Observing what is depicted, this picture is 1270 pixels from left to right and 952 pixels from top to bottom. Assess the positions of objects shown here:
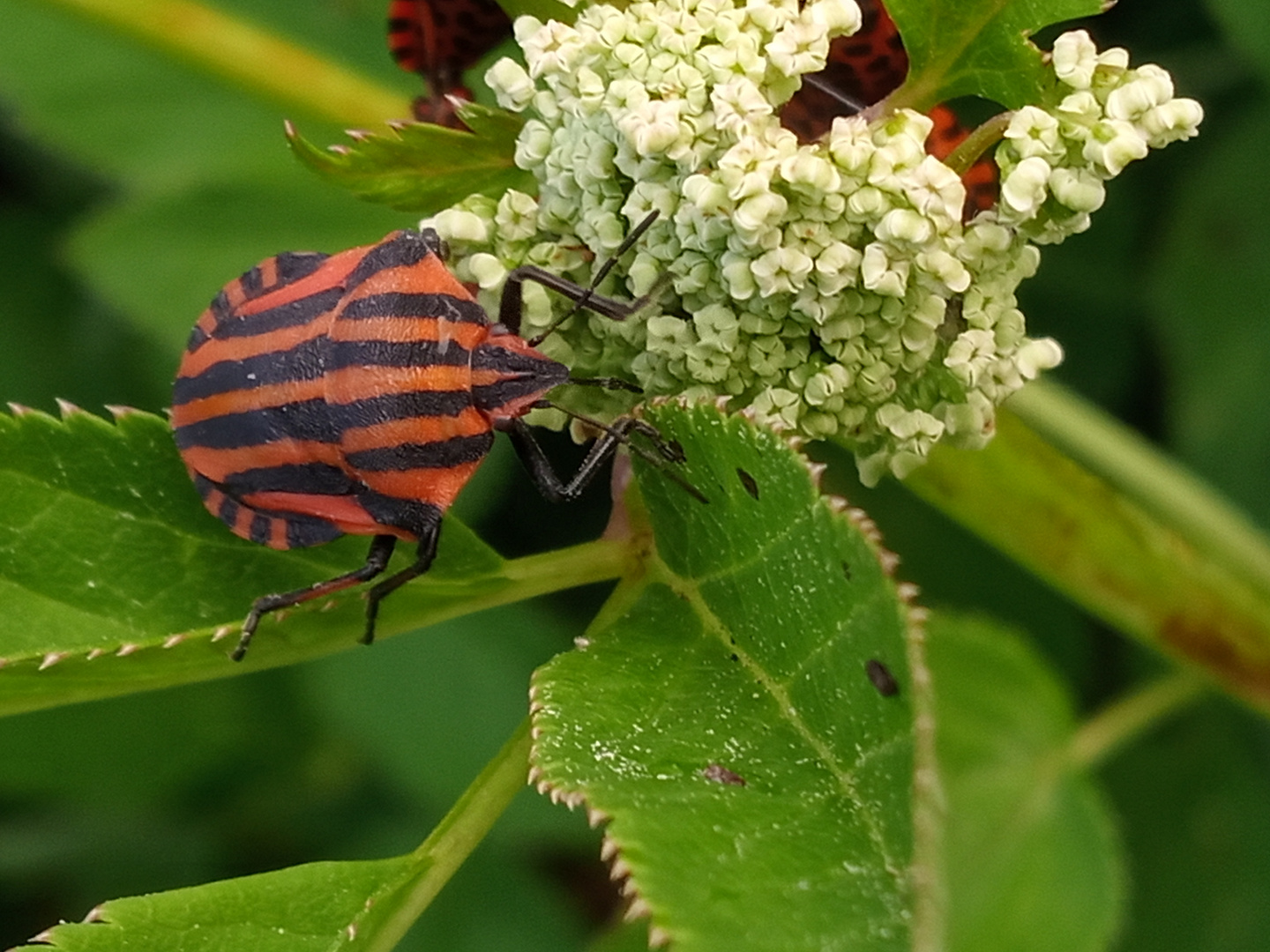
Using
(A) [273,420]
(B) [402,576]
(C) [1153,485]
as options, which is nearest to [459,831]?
(B) [402,576]

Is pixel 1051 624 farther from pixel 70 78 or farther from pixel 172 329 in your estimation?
pixel 70 78

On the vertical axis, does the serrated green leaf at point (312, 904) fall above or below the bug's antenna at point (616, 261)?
below

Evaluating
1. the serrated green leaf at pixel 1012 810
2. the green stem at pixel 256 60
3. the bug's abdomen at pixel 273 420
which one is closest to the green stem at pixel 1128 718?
the serrated green leaf at pixel 1012 810

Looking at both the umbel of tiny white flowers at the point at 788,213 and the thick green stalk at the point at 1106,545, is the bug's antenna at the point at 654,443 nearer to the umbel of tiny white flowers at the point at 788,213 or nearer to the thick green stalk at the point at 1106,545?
the umbel of tiny white flowers at the point at 788,213

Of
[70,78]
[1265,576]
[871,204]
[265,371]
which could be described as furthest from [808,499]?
[70,78]

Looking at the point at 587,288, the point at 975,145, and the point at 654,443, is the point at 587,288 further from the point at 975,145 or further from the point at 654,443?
the point at 975,145

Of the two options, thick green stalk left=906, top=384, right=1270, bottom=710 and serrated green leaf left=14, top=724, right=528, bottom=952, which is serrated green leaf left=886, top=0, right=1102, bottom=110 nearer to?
thick green stalk left=906, top=384, right=1270, bottom=710
